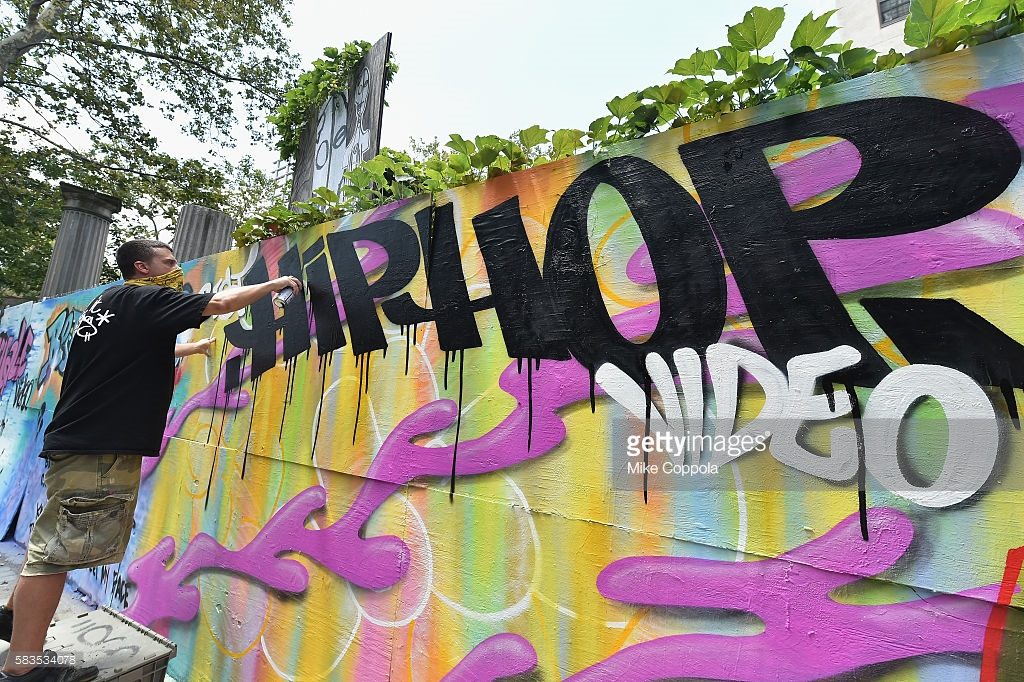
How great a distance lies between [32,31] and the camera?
1223cm

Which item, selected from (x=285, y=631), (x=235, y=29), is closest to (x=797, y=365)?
(x=285, y=631)

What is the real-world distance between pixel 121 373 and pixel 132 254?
0.65 metres

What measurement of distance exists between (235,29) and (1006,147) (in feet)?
53.9

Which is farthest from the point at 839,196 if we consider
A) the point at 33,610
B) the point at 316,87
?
the point at 316,87

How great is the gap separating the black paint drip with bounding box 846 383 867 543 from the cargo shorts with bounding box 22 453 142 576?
2826 millimetres

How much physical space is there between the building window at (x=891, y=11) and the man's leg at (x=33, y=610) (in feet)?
52.2

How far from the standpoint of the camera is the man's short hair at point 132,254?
8.66 ft

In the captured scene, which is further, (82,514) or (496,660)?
(82,514)

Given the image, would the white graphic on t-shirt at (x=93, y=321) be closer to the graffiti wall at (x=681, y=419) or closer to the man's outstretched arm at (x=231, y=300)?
the man's outstretched arm at (x=231, y=300)

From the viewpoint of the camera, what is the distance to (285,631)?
8.30 ft

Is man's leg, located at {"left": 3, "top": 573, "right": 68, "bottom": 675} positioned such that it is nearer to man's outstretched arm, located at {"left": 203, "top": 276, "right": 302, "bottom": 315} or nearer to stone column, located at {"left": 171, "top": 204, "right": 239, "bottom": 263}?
man's outstretched arm, located at {"left": 203, "top": 276, "right": 302, "bottom": 315}

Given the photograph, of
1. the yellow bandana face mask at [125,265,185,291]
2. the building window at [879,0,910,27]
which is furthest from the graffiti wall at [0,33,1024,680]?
the building window at [879,0,910,27]

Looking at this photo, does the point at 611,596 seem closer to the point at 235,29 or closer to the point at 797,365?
the point at 797,365

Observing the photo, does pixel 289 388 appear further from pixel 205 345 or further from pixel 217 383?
pixel 205 345
